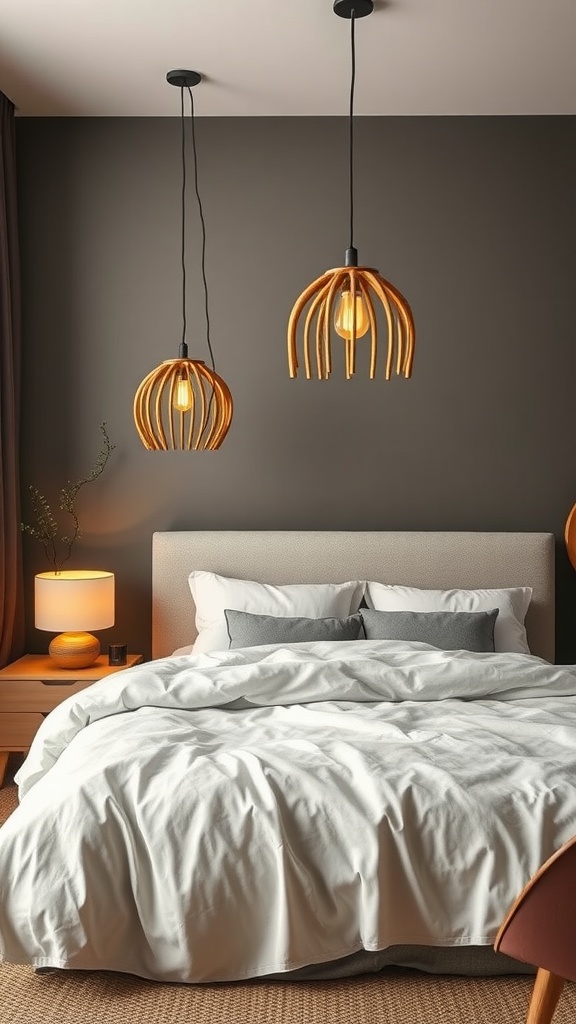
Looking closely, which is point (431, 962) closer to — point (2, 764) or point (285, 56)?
point (2, 764)

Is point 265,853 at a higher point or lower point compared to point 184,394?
lower

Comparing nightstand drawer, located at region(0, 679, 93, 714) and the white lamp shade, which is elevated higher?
the white lamp shade

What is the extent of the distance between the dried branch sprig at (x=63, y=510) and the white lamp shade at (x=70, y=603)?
0.45 metres

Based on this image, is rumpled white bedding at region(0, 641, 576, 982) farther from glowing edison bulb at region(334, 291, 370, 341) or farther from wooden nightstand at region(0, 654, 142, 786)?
wooden nightstand at region(0, 654, 142, 786)

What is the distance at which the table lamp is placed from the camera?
423 centimetres

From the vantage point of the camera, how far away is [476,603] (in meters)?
4.30

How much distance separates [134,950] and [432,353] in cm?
316

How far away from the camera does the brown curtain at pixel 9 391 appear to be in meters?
4.39

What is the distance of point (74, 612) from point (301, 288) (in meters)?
1.90

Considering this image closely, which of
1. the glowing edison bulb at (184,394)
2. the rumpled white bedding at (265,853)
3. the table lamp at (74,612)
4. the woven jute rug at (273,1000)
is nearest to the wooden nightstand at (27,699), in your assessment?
the table lamp at (74,612)

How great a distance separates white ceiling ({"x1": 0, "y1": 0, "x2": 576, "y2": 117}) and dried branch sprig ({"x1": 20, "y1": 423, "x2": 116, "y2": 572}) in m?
1.56

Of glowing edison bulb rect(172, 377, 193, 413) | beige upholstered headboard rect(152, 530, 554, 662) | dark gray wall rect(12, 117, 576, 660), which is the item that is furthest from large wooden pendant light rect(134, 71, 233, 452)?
beige upholstered headboard rect(152, 530, 554, 662)

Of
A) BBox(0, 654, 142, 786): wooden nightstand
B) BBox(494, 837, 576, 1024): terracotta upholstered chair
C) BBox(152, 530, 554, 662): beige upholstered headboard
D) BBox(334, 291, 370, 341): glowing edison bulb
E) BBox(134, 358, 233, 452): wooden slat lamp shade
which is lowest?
BBox(0, 654, 142, 786): wooden nightstand

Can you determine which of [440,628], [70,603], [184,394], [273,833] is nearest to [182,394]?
[184,394]
